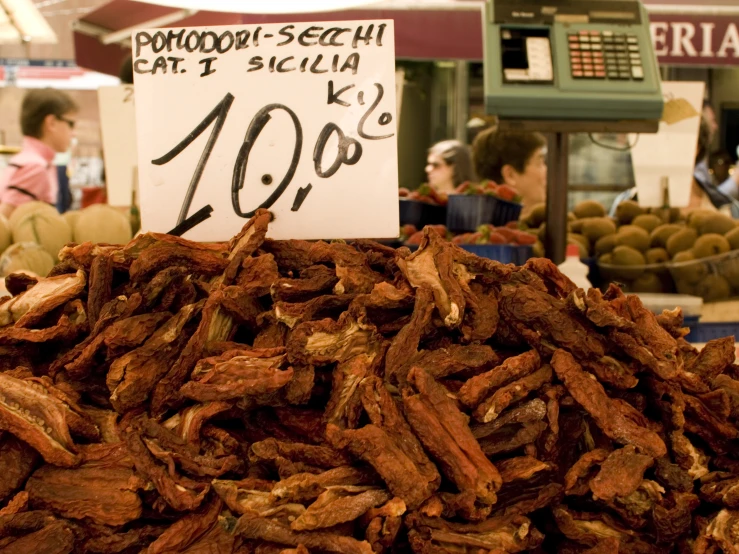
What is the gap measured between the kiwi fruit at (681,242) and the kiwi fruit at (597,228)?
0.85 feet

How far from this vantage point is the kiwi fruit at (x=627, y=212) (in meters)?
3.01

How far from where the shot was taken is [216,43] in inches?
45.6

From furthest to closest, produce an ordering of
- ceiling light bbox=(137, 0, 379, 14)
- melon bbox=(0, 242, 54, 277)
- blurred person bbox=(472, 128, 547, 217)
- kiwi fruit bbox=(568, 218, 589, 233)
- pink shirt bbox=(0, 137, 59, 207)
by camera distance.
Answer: blurred person bbox=(472, 128, 547, 217) → pink shirt bbox=(0, 137, 59, 207) → kiwi fruit bbox=(568, 218, 589, 233) → melon bbox=(0, 242, 54, 277) → ceiling light bbox=(137, 0, 379, 14)

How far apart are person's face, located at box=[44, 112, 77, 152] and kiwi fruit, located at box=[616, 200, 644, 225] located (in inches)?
134

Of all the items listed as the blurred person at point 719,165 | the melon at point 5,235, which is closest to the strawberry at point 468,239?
the melon at point 5,235

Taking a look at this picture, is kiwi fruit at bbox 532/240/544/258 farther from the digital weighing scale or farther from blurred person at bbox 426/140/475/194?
blurred person at bbox 426/140/475/194

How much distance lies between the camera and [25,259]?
187 cm

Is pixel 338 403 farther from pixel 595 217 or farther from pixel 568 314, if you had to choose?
pixel 595 217

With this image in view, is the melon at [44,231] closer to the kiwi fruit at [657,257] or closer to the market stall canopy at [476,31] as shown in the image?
the market stall canopy at [476,31]

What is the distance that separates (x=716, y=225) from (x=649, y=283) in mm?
393

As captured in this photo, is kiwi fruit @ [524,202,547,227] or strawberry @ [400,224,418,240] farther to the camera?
kiwi fruit @ [524,202,547,227]

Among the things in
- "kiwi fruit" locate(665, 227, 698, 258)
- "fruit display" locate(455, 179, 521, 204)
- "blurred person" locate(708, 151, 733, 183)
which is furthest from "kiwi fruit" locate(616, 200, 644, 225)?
"blurred person" locate(708, 151, 733, 183)

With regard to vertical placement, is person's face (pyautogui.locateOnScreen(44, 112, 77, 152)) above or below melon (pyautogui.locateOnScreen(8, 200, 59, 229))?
below

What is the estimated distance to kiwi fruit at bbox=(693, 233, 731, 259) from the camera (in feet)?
8.45
